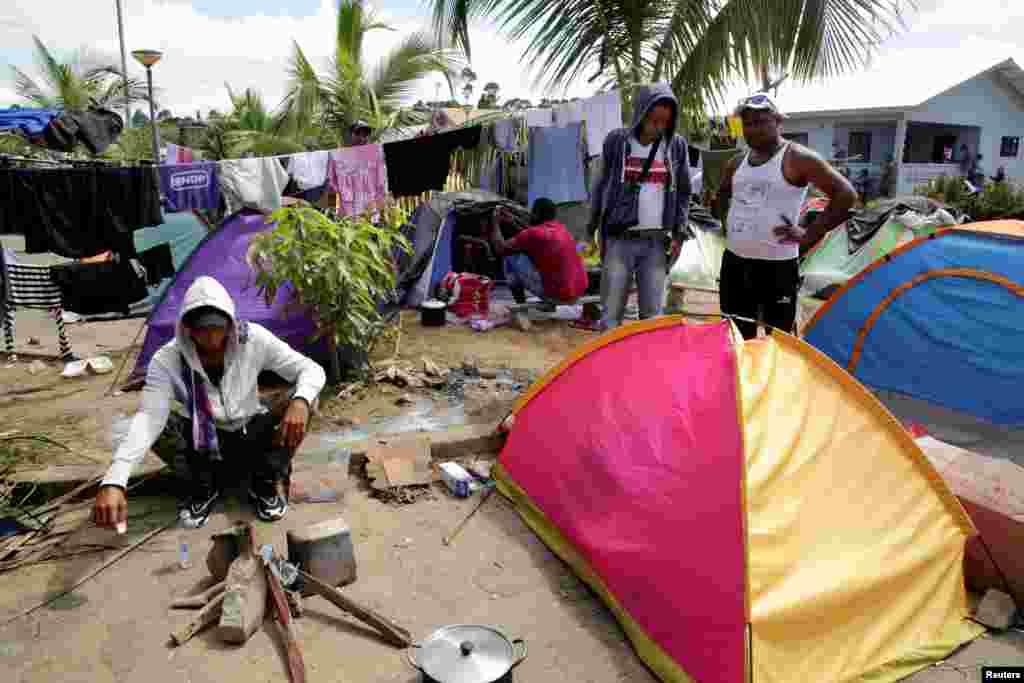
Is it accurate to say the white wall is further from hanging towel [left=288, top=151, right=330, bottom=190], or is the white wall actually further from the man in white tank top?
the man in white tank top

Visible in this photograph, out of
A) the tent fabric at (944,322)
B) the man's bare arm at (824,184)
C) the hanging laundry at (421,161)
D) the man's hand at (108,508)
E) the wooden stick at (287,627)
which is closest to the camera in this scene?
the wooden stick at (287,627)

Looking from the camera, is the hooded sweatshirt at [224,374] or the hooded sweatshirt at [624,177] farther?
the hooded sweatshirt at [624,177]

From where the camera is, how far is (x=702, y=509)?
2.42m

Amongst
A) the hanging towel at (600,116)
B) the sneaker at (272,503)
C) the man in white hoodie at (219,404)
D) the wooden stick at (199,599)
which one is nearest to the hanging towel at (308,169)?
the hanging towel at (600,116)

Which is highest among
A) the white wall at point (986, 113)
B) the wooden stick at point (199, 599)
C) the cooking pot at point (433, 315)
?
the white wall at point (986, 113)

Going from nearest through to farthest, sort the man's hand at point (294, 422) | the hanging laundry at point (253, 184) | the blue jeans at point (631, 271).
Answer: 1. the man's hand at point (294, 422)
2. the blue jeans at point (631, 271)
3. the hanging laundry at point (253, 184)

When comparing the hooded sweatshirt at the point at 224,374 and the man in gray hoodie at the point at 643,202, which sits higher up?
the man in gray hoodie at the point at 643,202

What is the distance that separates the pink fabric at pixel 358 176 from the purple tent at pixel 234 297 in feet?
5.38

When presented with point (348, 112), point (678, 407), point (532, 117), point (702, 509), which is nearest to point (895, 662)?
point (702, 509)

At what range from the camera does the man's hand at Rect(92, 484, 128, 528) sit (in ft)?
8.63

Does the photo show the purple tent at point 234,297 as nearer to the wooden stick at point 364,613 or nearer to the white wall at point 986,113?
the wooden stick at point 364,613

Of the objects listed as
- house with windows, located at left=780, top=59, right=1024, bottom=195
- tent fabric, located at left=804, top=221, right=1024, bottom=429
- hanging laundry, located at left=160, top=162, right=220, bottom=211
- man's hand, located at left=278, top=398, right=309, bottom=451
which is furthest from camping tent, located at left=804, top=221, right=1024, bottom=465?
house with windows, located at left=780, top=59, right=1024, bottom=195

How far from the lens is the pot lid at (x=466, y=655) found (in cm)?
218

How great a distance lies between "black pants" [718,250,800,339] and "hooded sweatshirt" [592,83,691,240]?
1.52 ft
